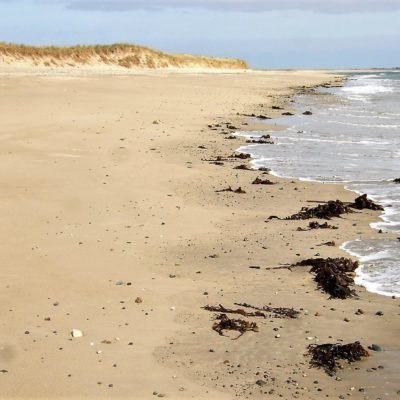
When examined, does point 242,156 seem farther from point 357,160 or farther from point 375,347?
point 375,347

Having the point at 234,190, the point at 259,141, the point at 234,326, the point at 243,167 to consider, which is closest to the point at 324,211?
the point at 234,190

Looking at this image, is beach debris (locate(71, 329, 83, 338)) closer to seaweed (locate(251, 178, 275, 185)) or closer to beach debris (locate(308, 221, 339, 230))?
beach debris (locate(308, 221, 339, 230))

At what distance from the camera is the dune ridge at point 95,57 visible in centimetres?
4916

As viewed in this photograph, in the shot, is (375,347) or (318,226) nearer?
(375,347)

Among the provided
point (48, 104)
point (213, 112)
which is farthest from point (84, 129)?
point (213, 112)

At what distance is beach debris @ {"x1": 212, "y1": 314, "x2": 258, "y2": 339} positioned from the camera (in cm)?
607

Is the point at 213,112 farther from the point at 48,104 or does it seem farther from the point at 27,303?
the point at 27,303

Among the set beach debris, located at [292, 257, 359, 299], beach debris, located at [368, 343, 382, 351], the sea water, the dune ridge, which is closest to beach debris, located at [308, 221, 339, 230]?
the sea water

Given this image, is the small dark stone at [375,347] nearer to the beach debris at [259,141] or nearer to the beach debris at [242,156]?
the beach debris at [242,156]

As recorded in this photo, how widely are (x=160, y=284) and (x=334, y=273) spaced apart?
161 cm

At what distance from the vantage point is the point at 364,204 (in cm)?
1060

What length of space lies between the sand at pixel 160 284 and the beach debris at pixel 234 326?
0.07 m

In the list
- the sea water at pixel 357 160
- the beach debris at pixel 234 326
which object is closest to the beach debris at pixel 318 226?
the sea water at pixel 357 160

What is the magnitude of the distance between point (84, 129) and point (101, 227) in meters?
9.32
